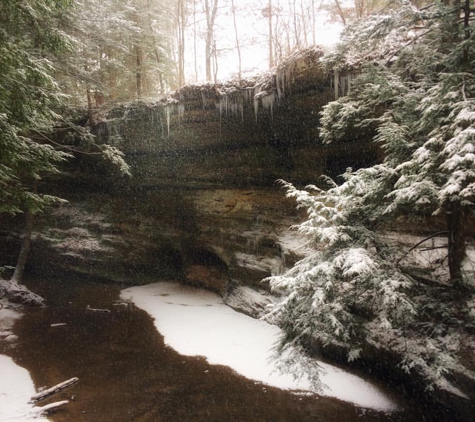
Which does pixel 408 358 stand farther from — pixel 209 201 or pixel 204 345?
pixel 209 201

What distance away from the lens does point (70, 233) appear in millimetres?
16188

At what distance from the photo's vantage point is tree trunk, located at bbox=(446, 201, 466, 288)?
18.7ft

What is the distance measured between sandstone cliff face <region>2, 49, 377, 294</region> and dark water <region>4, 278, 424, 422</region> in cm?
449

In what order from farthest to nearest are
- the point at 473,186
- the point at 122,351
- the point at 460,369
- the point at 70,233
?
the point at 70,233
the point at 122,351
the point at 460,369
the point at 473,186

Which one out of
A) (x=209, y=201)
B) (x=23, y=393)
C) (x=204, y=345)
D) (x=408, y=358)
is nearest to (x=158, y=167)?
(x=209, y=201)

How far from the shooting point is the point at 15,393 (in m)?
6.50

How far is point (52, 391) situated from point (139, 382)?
180cm

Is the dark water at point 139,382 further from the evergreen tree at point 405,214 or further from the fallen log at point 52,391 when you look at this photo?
the evergreen tree at point 405,214

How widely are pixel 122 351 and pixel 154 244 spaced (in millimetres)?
8008

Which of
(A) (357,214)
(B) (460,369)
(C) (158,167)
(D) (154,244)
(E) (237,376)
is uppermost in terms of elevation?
(C) (158,167)

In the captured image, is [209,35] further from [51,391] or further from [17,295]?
[51,391]

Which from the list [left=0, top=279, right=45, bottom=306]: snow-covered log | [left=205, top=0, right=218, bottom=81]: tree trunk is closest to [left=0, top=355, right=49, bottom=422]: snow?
[left=0, top=279, right=45, bottom=306]: snow-covered log

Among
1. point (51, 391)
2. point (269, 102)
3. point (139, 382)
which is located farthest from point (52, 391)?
point (269, 102)

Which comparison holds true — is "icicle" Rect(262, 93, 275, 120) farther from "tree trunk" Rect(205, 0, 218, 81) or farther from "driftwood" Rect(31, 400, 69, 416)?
"driftwood" Rect(31, 400, 69, 416)
